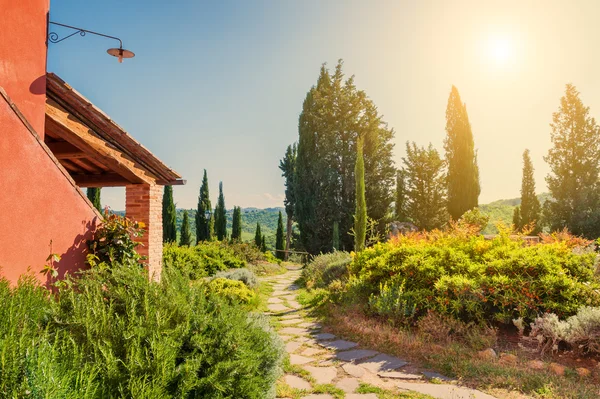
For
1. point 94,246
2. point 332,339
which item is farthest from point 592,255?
point 94,246

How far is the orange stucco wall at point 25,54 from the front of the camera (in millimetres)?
4246

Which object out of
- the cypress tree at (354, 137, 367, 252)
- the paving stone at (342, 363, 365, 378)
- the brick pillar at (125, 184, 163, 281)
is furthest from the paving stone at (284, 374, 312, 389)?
the cypress tree at (354, 137, 367, 252)

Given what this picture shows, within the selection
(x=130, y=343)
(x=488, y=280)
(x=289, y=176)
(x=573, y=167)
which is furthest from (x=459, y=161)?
(x=130, y=343)

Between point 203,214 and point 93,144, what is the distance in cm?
2865

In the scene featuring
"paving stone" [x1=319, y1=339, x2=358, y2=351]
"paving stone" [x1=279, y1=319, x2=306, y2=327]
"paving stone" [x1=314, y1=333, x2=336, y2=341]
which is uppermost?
"paving stone" [x1=319, y1=339, x2=358, y2=351]

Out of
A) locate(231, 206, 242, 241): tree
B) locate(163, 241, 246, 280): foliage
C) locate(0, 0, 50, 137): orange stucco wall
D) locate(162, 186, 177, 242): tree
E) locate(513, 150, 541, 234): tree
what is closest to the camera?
locate(0, 0, 50, 137): orange stucco wall

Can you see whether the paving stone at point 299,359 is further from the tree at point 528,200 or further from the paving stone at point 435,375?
the tree at point 528,200

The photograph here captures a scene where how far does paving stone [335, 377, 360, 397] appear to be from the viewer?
3863 mm

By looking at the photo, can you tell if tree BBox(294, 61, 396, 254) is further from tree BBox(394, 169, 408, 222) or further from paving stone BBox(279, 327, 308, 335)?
paving stone BBox(279, 327, 308, 335)

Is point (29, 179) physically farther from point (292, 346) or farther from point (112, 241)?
point (292, 346)

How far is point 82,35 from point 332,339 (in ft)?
20.8

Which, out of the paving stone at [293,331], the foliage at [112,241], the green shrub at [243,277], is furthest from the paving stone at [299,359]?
the green shrub at [243,277]

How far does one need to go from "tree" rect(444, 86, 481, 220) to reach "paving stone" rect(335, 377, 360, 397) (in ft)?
70.1

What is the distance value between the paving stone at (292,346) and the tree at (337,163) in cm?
1472
